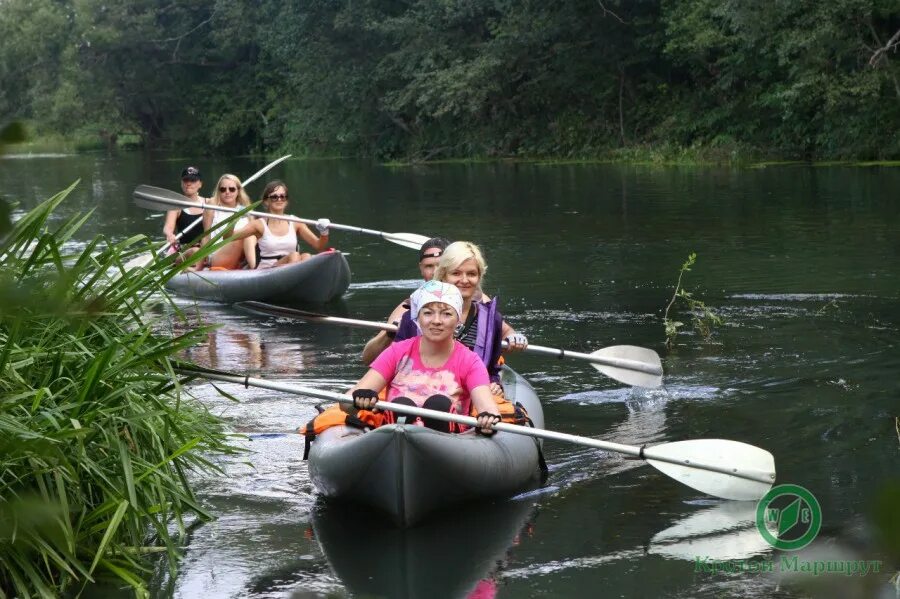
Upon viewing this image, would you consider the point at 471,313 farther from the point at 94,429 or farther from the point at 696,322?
the point at 696,322

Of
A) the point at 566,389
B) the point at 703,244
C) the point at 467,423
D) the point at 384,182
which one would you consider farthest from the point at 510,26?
the point at 467,423

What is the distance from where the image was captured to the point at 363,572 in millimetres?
4402

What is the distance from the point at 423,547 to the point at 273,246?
22.9 feet

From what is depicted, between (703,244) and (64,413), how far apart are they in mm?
10733

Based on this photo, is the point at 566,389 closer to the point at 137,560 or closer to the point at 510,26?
the point at 137,560

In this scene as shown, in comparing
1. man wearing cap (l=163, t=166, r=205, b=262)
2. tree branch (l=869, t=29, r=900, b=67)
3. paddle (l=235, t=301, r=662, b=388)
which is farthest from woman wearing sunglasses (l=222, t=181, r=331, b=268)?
tree branch (l=869, t=29, r=900, b=67)

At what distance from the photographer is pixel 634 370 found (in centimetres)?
703

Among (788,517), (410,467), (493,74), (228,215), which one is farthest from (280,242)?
(493,74)

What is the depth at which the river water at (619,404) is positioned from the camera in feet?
14.3

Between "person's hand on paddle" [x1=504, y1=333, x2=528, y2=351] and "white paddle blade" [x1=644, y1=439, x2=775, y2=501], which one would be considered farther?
"person's hand on paddle" [x1=504, y1=333, x2=528, y2=351]

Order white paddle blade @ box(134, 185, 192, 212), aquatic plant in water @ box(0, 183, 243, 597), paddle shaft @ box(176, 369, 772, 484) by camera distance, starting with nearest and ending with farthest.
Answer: aquatic plant in water @ box(0, 183, 243, 597) → paddle shaft @ box(176, 369, 772, 484) → white paddle blade @ box(134, 185, 192, 212)

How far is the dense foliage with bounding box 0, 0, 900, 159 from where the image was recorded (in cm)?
2467

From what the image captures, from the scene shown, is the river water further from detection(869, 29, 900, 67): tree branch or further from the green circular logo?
→ detection(869, 29, 900, 67): tree branch

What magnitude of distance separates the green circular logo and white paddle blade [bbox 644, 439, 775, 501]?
0.12 m
